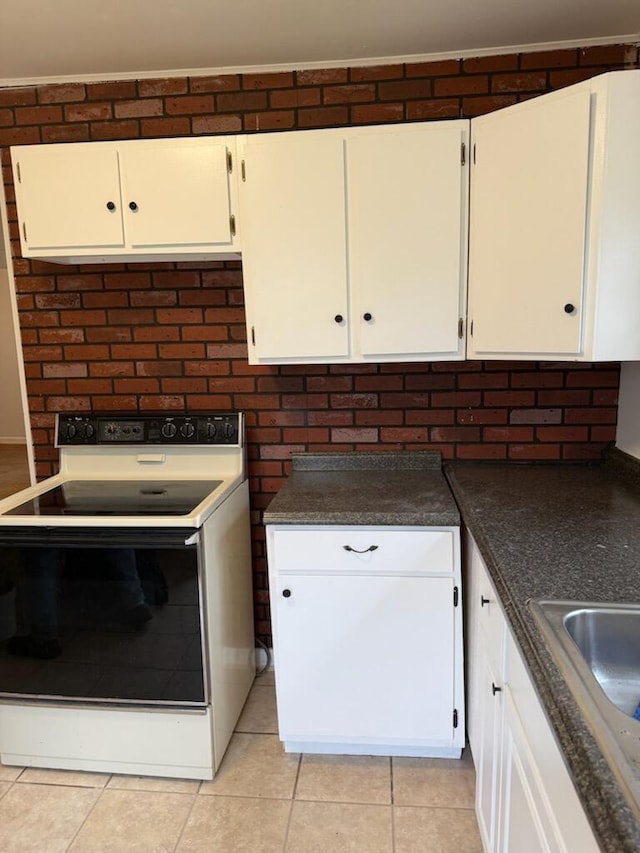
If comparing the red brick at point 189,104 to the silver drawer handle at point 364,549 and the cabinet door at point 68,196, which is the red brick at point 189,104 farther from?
the silver drawer handle at point 364,549

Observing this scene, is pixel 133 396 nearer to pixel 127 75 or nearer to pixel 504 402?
pixel 127 75

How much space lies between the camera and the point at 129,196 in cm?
192

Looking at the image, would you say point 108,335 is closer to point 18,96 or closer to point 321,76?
point 18,96

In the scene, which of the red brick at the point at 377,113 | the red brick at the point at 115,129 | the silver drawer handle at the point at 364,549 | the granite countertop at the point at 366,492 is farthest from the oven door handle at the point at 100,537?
the red brick at the point at 377,113

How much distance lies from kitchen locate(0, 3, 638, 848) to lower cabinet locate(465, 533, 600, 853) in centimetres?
62

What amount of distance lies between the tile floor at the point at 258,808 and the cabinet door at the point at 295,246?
1420 mm

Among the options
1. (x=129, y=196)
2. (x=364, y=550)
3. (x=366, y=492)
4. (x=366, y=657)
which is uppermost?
(x=129, y=196)

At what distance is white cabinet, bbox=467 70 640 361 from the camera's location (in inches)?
60.5

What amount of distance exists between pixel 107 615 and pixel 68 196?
140 cm

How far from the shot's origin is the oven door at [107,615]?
5.74 ft

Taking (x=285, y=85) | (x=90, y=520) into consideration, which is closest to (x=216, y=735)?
(x=90, y=520)

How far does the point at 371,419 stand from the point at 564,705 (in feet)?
4.90

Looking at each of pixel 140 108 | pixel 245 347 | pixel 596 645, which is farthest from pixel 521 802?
pixel 140 108

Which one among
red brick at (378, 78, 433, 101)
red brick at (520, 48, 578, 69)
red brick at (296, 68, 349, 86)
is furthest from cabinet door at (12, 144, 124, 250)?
red brick at (520, 48, 578, 69)
